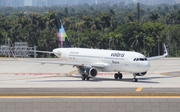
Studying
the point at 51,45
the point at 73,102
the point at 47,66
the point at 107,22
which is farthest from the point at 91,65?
the point at 107,22

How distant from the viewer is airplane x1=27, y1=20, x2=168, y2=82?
60156mm

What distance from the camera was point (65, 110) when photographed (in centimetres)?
1986

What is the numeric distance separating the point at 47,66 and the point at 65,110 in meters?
72.9

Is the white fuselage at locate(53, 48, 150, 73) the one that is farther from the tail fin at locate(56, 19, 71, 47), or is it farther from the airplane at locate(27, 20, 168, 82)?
the tail fin at locate(56, 19, 71, 47)

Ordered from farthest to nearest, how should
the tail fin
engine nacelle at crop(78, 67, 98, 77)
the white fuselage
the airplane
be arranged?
the tail fin → engine nacelle at crop(78, 67, 98, 77) → the airplane → the white fuselage

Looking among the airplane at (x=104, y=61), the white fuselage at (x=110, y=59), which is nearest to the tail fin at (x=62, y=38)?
the airplane at (x=104, y=61)

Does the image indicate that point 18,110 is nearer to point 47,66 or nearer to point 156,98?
point 156,98

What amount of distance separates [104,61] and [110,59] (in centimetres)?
123

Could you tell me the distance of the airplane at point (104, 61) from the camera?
6016 cm

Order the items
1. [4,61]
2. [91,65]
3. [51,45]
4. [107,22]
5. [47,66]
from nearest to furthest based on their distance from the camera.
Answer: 1. [91,65]
2. [47,66]
3. [4,61]
4. [51,45]
5. [107,22]

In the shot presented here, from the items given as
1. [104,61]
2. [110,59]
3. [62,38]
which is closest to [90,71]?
[104,61]

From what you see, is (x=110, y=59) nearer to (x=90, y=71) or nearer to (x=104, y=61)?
(x=104, y=61)

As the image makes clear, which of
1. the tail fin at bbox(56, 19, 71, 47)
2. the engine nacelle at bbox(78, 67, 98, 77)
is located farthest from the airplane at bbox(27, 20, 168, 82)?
the tail fin at bbox(56, 19, 71, 47)

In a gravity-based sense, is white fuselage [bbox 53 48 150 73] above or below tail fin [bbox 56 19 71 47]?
below
